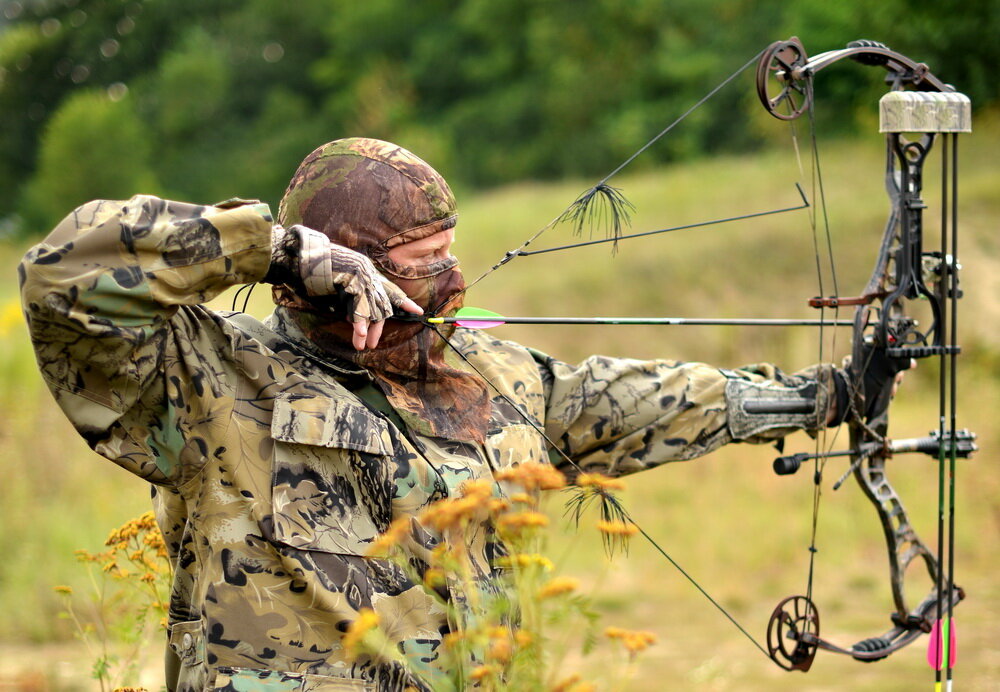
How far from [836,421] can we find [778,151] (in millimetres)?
16101

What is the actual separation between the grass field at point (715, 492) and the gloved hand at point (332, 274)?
152 centimetres

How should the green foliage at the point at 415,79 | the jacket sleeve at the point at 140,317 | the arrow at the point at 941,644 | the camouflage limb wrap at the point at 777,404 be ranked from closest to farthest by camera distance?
the jacket sleeve at the point at 140,317, the arrow at the point at 941,644, the camouflage limb wrap at the point at 777,404, the green foliage at the point at 415,79

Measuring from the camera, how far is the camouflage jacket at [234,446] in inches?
77.4

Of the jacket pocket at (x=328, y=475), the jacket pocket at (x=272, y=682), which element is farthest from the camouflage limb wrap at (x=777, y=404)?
the jacket pocket at (x=272, y=682)

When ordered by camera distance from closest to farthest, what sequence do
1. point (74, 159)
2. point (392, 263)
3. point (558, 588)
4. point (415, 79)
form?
1. point (558, 588)
2. point (392, 263)
3. point (74, 159)
4. point (415, 79)

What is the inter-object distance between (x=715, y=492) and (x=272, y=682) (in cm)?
593

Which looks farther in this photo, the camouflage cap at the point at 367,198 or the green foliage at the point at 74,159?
the green foliage at the point at 74,159

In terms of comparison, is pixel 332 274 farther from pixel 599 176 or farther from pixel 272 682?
pixel 599 176

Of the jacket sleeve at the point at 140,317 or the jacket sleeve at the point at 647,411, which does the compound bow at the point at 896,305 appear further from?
the jacket sleeve at the point at 140,317

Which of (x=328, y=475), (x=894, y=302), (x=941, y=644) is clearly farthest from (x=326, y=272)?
(x=941, y=644)

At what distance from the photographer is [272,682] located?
2.13 metres

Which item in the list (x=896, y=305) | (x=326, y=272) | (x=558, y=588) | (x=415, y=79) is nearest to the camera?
(x=558, y=588)

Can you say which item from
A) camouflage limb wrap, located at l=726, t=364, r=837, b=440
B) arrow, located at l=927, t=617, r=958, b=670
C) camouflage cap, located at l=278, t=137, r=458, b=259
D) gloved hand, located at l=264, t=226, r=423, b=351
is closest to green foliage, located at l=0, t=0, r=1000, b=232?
camouflage limb wrap, located at l=726, t=364, r=837, b=440

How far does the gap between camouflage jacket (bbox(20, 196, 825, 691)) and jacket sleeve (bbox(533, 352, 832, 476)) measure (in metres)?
0.38
